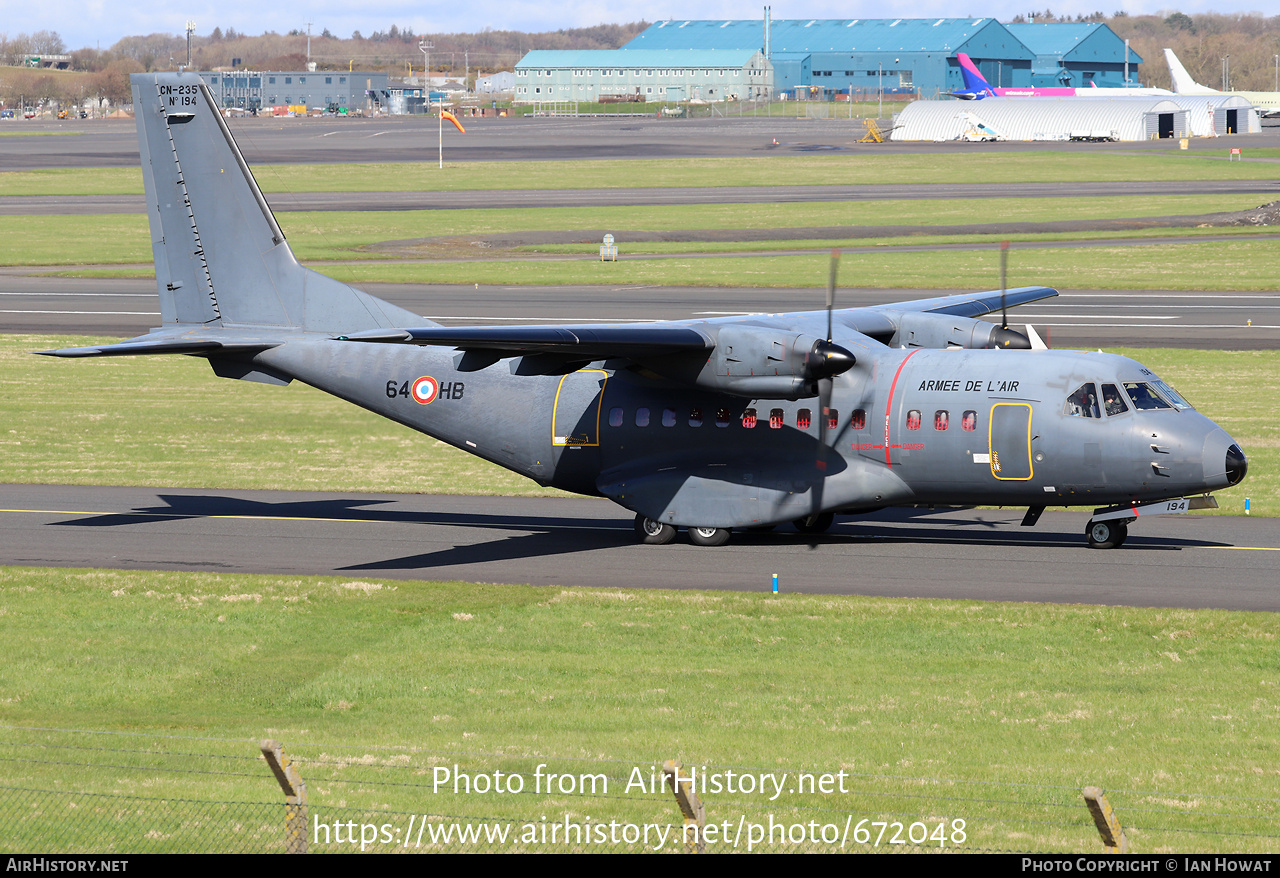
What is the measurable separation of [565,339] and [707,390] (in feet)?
10.1

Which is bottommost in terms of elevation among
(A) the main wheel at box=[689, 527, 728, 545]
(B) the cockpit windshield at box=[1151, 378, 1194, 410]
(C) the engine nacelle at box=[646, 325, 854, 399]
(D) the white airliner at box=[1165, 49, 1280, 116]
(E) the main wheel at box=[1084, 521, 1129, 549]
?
(A) the main wheel at box=[689, 527, 728, 545]

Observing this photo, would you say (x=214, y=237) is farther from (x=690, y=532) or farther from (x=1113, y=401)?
(x=1113, y=401)

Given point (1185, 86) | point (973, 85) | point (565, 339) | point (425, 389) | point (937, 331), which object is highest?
point (973, 85)

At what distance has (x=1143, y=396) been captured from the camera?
2267cm

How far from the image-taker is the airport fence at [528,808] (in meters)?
11.6

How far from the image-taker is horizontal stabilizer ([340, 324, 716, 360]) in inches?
824

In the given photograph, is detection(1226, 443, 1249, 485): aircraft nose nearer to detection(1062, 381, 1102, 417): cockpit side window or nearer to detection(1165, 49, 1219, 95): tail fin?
detection(1062, 381, 1102, 417): cockpit side window

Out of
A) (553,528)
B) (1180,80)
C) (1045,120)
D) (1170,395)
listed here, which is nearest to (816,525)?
(553,528)

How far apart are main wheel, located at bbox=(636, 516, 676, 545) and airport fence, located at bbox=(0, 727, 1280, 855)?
11.0m

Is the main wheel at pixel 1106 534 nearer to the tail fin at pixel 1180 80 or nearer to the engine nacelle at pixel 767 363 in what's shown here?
the engine nacelle at pixel 767 363

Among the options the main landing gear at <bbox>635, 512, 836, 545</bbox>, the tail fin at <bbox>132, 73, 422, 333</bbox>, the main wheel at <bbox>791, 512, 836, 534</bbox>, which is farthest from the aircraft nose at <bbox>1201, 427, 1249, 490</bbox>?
the tail fin at <bbox>132, 73, 422, 333</bbox>

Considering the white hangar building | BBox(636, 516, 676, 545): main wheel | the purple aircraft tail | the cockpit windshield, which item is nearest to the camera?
the cockpit windshield

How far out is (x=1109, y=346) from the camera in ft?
150

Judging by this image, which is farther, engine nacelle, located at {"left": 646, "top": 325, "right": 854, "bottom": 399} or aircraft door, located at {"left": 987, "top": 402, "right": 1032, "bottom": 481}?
aircraft door, located at {"left": 987, "top": 402, "right": 1032, "bottom": 481}
